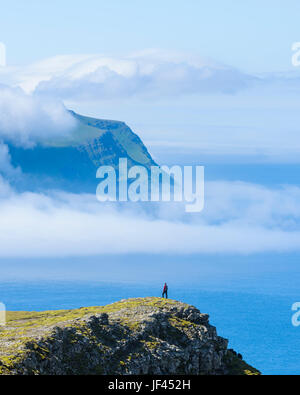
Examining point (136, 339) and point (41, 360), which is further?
point (136, 339)

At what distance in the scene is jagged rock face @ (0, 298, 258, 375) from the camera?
151875 mm

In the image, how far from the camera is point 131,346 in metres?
173

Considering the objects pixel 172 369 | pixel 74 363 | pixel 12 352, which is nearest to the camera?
pixel 12 352

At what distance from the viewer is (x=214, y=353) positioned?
186 m

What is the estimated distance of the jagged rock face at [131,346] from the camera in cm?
15188

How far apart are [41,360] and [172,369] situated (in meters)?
36.1
